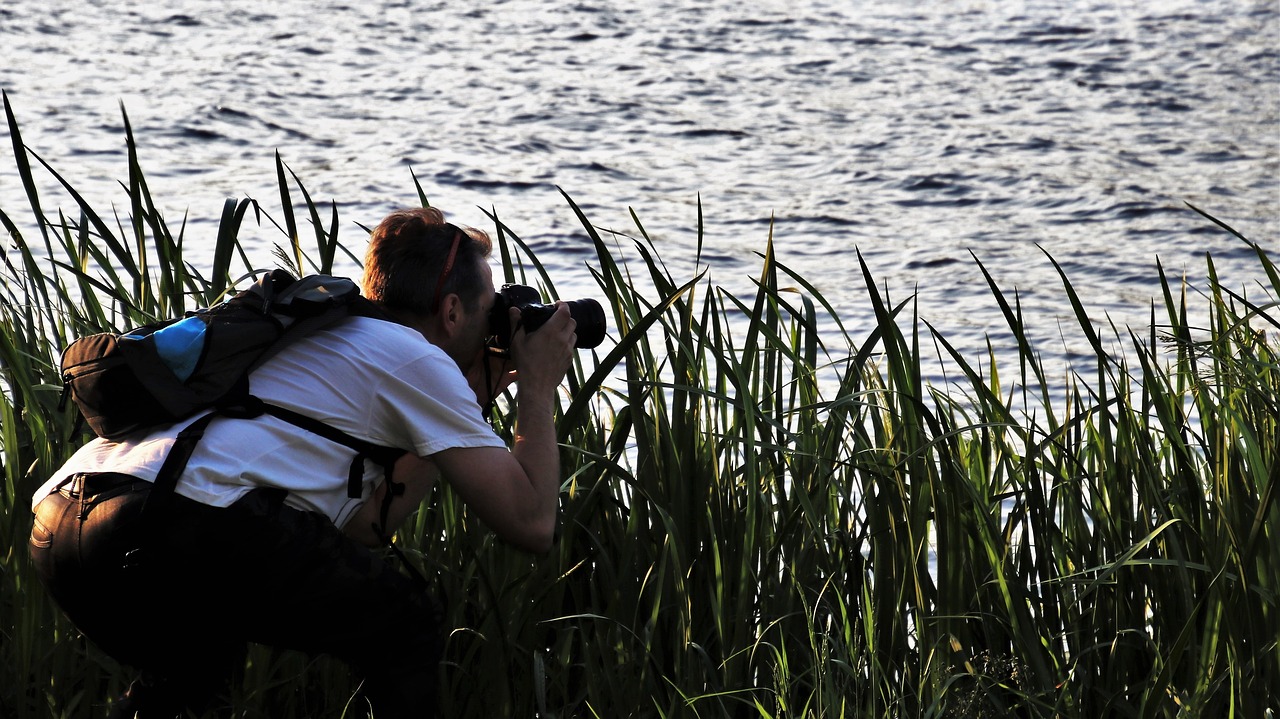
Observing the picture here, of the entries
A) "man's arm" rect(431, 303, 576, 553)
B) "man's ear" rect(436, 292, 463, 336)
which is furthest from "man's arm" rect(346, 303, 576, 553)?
"man's ear" rect(436, 292, 463, 336)

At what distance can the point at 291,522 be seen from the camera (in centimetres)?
223

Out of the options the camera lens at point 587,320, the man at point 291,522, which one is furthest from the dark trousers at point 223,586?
the camera lens at point 587,320

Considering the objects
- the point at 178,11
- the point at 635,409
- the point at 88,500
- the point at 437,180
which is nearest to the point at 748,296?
the point at 437,180

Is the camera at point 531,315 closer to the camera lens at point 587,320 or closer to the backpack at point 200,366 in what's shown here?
the camera lens at point 587,320

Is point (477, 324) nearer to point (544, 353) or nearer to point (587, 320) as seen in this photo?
point (544, 353)

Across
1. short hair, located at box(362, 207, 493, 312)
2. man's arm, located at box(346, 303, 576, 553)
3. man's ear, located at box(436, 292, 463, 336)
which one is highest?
short hair, located at box(362, 207, 493, 312)

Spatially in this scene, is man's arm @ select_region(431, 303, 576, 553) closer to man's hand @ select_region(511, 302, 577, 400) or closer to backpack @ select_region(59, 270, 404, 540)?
man's hand @ select_region(511, 302, 577, 400)

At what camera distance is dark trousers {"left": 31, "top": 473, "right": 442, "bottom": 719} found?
2176 mm

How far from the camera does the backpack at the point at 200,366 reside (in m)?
2.21

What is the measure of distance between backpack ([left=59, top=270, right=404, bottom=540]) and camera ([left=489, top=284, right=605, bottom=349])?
0.31 metres

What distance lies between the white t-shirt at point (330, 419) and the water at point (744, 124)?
598 cm

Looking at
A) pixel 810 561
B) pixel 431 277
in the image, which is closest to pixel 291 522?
pixel 431 277

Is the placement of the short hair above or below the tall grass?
above

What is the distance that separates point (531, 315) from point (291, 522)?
1.83 feet
